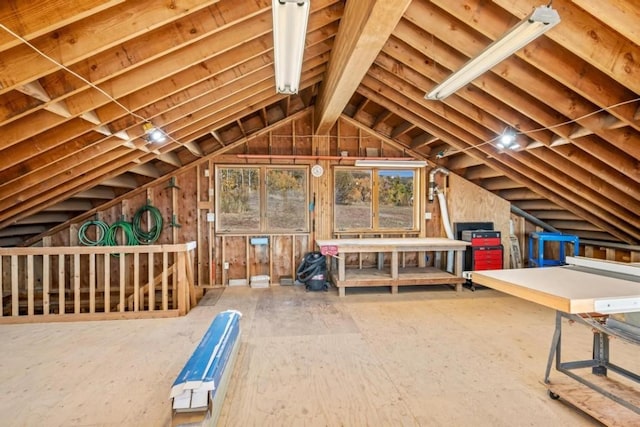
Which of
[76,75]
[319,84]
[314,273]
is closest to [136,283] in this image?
[314,273]

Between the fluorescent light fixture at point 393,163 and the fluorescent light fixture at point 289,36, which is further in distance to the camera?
the fluorescent light fixture at point 393,163

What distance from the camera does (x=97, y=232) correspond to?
5367 mm

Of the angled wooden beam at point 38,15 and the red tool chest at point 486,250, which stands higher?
the angled wooden beam at point 38,15

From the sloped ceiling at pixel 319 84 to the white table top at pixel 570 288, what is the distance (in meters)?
1.44

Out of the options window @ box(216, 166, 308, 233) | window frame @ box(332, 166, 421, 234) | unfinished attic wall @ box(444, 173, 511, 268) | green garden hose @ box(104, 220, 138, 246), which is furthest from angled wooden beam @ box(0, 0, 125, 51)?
unfinished attic wall @ box(444, 173, 511, 268)

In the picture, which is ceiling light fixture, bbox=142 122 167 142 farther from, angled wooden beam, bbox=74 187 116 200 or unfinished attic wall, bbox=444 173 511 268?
unfinished attic wall, bbox=444 173 511 268

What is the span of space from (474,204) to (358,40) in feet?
15.5

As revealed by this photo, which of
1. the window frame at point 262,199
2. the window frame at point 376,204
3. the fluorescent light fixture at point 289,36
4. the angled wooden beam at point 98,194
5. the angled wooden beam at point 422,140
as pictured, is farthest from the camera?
the window frame at point 376,204

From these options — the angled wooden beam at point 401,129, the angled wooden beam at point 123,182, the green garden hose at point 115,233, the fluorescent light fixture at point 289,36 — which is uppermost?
the angled wooden beam at point 401,129

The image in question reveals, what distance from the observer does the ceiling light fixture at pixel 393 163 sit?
5668 mm

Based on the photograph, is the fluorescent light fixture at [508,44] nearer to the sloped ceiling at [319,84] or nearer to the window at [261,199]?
the sloped ceiling at [319,84]

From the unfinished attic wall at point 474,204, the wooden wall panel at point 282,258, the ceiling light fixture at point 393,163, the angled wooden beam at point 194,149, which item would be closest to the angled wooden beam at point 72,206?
the angled wooden beam at point 194,149

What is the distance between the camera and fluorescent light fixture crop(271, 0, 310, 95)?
1746 millimetres

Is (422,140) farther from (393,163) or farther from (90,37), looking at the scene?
(90,37)
